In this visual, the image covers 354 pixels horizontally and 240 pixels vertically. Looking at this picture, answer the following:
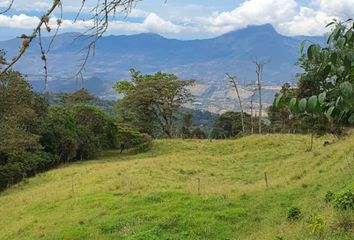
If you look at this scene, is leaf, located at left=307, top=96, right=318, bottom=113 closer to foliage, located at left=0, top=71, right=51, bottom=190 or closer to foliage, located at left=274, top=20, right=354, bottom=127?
foliage, located at left=274, top=20, right=354, bottom=127

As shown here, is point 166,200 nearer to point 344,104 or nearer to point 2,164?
point 344,104

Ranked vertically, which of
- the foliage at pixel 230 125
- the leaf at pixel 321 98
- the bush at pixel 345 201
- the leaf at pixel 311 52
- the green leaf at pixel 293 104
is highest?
the leaf at pixel 311 52

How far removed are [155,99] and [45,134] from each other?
46.6 ft

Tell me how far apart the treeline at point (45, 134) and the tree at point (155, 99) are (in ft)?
12.6

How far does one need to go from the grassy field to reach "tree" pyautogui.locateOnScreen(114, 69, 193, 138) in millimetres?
22337

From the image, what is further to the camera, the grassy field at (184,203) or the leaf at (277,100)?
the grassy field at (184,203)

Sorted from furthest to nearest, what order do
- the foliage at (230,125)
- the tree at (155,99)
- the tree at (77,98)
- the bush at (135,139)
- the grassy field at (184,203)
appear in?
the foliage at (230,125) < the tree at (77,98) < the tree at (155,99) < the bush at (135,139) < the grassy field at (184,203)

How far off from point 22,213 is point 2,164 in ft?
50.3

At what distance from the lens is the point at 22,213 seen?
18766mm

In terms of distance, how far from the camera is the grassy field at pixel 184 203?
1248cm

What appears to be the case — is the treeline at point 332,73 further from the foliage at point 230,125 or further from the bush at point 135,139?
the foliage at point 230,125

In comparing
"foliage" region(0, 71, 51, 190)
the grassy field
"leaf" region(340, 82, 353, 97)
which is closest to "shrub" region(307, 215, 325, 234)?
the grassy field

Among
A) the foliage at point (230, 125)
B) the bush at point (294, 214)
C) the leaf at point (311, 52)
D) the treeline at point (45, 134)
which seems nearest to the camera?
the leaf at point (311, 52)

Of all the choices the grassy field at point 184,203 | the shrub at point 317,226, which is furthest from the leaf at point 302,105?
the shrub at point 317,226
